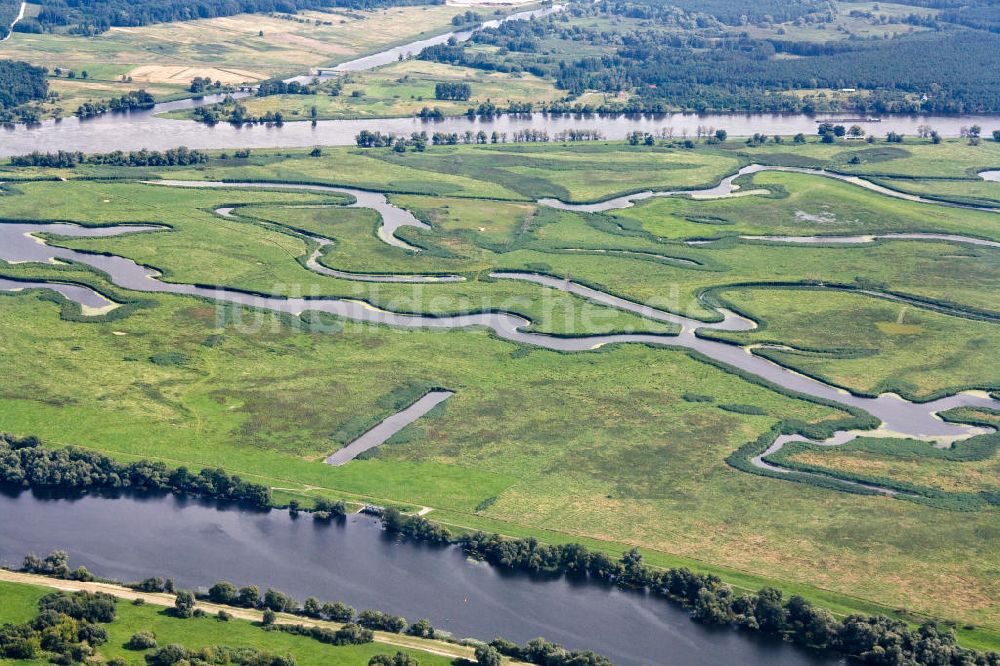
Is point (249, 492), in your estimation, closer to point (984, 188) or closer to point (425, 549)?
point (425, 549)

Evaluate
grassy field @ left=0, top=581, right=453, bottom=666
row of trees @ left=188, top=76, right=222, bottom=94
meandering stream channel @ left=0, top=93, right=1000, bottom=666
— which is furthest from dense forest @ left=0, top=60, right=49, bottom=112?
grassy field @ left=0, top=581, right=453, bottom=666

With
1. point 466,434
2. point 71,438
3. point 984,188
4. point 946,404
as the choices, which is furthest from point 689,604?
point 984,188

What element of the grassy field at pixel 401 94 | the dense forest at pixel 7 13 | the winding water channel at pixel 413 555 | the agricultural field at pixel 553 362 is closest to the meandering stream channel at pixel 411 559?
the winding water channel at pixel 413 555

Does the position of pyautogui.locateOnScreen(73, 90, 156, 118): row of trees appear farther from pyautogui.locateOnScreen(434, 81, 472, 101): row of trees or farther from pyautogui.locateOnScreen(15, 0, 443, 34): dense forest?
pyautogui.locateOnScreen(15, 0, 443, 34): dense forest

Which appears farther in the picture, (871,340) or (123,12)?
(123,12)

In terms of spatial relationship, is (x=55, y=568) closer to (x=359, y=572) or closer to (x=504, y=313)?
(x=359, y=572)

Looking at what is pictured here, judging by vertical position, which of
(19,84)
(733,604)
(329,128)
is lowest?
(733,604)

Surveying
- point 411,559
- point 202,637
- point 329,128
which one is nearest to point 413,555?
point 411,559
